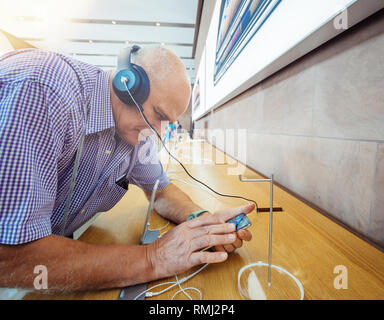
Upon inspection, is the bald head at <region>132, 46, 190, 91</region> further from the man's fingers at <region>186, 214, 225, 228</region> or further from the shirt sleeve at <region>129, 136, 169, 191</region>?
the man's fingers at <region>186, 214, 225, 228</region>

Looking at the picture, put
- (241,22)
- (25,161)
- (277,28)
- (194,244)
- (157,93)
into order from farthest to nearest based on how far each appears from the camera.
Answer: (241,22) → (277,28) → (157,93) → (194,244) → (25,161)

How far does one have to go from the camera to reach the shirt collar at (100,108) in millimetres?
450

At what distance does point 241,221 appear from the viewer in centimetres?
44

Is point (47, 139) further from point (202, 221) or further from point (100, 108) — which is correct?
point (202, 221)

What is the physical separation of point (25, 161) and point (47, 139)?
0.16ft

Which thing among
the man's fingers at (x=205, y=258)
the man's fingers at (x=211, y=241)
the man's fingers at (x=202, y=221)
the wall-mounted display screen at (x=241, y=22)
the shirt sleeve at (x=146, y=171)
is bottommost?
the man's fingers at (x=205, y=258)

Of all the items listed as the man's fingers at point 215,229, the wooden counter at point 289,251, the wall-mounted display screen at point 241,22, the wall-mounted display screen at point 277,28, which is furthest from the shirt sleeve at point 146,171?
the wall-mounted display screen at point 241,22

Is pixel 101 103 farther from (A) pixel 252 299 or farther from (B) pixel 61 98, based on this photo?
(A) pixel 252 299

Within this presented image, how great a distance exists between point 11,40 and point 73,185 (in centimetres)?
520

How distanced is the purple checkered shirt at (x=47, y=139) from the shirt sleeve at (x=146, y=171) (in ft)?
0.62

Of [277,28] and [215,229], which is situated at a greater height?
[277,28]

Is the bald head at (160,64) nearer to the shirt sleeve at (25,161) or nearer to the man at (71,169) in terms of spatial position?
the man at (71,169)

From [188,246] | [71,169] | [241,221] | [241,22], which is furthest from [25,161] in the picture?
[241,22]
